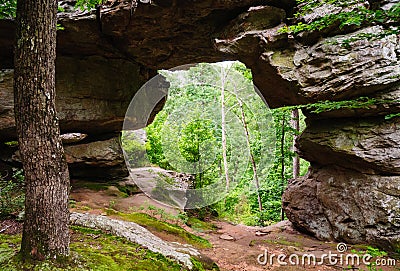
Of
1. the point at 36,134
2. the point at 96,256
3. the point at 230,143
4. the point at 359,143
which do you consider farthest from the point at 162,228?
the point at 230,143

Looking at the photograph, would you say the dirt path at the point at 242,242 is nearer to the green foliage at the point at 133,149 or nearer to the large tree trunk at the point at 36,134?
the green foliage at the point at 133,149

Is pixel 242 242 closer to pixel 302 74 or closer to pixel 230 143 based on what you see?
pixel 302 74

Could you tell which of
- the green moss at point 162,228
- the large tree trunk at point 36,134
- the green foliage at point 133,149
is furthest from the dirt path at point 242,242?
the large tree trunk at point 36,134

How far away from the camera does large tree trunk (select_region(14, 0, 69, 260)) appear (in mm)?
2875

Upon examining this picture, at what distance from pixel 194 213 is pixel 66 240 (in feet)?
28.9

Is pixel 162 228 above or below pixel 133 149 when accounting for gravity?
below

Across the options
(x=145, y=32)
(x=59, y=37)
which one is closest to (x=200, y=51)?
(x=145, y=32)

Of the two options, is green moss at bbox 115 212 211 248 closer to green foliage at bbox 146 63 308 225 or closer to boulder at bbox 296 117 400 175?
boulder at bbox 296 117 400 175

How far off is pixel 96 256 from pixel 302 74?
19.5 ft

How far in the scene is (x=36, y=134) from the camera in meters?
2.88

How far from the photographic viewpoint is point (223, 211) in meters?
13.5

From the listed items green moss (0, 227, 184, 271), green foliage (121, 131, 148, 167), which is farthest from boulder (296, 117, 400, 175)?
green foliage (121, 131, 148, 167)

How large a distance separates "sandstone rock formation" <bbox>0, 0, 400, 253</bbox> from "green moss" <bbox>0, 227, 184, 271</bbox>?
5.19 meters

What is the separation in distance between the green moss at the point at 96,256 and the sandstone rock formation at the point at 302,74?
17.0 feet
